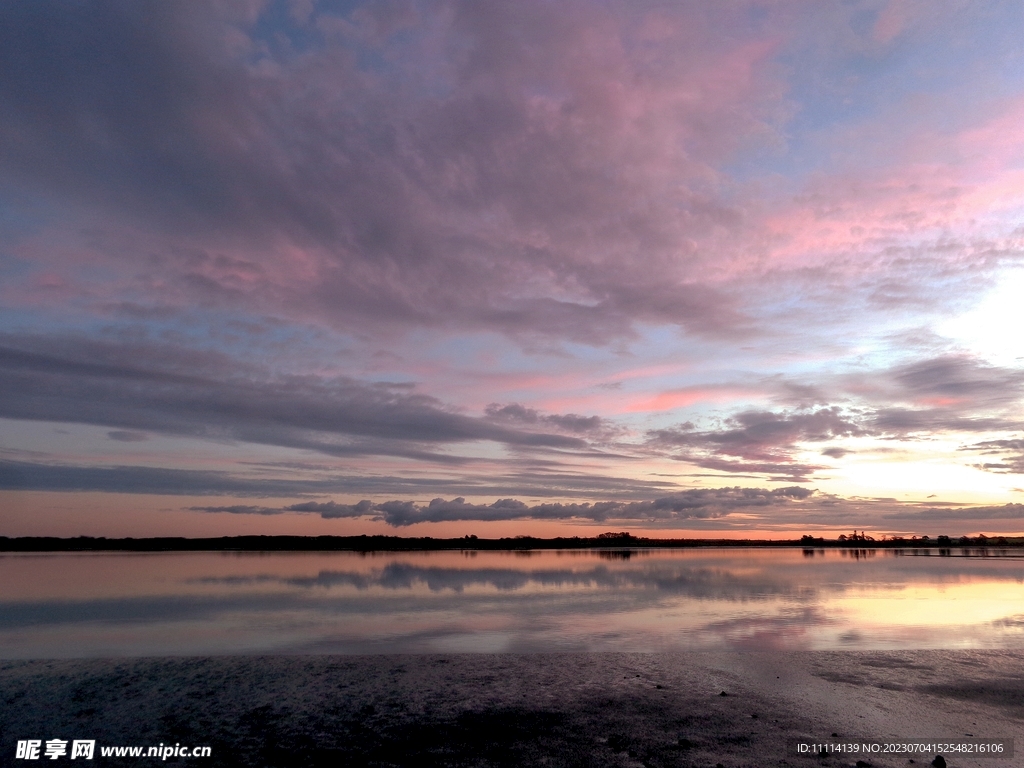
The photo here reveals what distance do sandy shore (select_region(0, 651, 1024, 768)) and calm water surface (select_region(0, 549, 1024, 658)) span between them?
11.1ft

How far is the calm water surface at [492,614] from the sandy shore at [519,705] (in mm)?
3372

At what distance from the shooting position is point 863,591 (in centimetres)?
4141

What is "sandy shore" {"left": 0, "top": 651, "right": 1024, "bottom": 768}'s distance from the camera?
11.8 m

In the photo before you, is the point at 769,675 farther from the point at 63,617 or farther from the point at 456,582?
the point at 456,582

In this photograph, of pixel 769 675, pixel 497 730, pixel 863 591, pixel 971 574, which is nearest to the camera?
pixel 497 730

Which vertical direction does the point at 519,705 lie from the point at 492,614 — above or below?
above

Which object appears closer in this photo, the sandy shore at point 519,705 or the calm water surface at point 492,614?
the sandy shore at point 519,705

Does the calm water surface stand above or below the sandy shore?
below

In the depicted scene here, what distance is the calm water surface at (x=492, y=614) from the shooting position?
75.8 feet

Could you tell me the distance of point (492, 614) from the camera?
102 feet

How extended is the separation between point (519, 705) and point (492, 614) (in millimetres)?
16936

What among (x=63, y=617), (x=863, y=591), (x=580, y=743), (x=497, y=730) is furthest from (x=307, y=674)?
(x=863, y=591)

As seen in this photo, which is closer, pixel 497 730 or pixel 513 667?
pixel 497 730

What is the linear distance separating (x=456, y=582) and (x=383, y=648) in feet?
93.9
